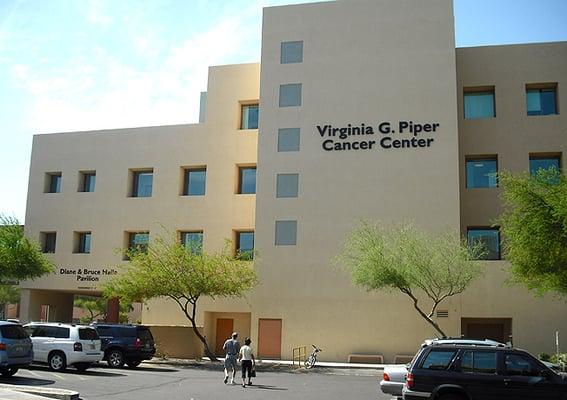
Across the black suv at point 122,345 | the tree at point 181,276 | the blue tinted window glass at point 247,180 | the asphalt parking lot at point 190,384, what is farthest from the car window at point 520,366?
the blue tinted window glass at point 247,180

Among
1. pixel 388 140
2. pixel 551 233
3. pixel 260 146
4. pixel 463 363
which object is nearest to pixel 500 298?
pixel 388 140

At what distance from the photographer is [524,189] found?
2167cm

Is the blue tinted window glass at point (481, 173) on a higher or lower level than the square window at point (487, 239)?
higher

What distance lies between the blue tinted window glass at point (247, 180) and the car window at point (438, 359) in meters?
25.3

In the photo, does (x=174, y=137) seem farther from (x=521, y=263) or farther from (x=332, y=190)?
(x=521, y=263)

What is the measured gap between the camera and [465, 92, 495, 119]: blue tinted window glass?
120 feet

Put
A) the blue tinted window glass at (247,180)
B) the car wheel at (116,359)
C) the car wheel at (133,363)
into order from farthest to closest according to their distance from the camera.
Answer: the blue tinted window glass at (247,180) → the car wheel at (133,363) → the car wheel at (116,359)

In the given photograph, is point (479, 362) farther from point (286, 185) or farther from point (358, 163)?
point (286, 185)

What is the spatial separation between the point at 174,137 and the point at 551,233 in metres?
25.2

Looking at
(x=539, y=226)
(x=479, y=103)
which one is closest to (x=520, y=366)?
(x=539, y=226)

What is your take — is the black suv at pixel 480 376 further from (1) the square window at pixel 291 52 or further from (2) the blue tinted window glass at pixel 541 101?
(1) the square window at pixel 291 52

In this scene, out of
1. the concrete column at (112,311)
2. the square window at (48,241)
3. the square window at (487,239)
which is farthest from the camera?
the concrete column at (112,311)

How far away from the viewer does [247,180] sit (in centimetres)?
3934

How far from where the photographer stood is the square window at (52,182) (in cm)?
4338
